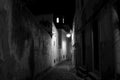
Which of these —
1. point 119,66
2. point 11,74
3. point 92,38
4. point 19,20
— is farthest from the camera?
point 92,38

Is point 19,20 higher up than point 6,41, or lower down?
higher up

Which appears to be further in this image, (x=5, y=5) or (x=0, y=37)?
(x=5, y=5)

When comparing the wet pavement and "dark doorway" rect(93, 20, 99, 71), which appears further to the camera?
the wet pavement

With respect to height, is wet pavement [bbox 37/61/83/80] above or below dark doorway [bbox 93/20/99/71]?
below

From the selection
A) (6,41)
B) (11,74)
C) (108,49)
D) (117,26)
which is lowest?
(11,74)

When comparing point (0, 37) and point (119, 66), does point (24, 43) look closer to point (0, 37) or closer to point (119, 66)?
point (0, 37)

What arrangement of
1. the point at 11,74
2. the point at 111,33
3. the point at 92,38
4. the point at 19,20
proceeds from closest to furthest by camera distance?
the point at 111,33 < the point at 11,74 < the point at 19,20 < the point at 92,38

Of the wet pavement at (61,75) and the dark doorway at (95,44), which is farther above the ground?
the dark doorway at (95,44)

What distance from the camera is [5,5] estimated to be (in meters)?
4.21

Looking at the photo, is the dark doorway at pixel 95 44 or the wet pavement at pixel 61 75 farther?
the wet pavement at pixel 61 75

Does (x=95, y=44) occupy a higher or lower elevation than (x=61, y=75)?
higher

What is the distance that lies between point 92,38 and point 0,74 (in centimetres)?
433

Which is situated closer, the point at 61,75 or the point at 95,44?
the point at 95,44

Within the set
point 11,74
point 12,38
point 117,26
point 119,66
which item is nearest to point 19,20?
point 12,38
